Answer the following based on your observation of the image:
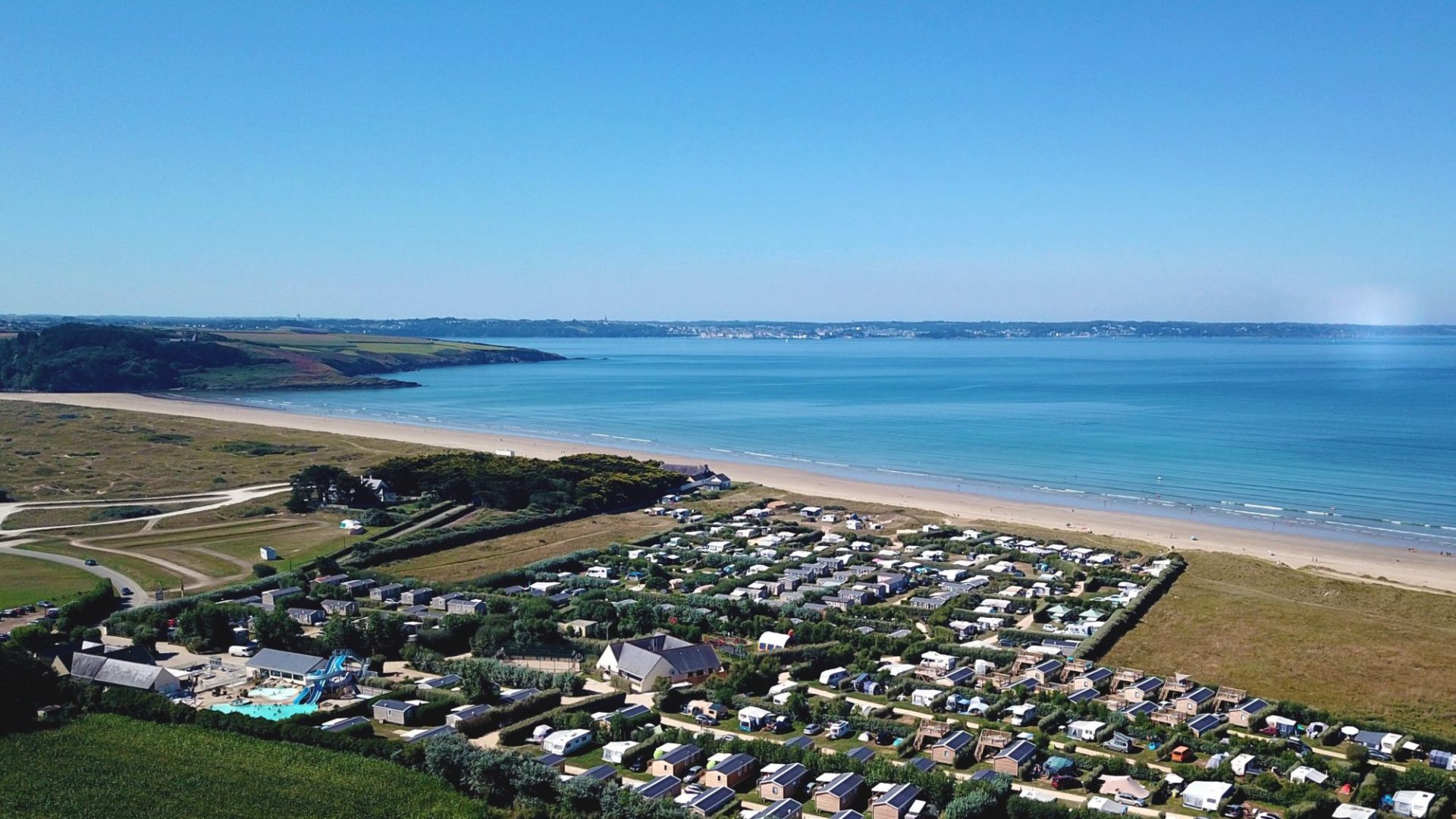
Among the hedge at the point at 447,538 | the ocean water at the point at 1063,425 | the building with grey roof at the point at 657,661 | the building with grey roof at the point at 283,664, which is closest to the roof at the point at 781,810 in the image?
the building with grey roof at the point at 657,661

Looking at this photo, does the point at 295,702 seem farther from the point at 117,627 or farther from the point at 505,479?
the point at 505,479

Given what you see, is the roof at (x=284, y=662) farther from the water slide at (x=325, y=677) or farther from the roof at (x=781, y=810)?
the roof at (x=781, y=810)

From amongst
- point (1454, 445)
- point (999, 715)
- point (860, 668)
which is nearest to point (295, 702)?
point (860, 668)

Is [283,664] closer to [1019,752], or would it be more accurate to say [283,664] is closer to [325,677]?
[325,677]

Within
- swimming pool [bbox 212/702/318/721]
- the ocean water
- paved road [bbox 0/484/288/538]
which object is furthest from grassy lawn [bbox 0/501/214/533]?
the ocean water

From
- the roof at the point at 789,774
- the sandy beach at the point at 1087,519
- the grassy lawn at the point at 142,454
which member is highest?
the grassy lawn at the point at 142,454
